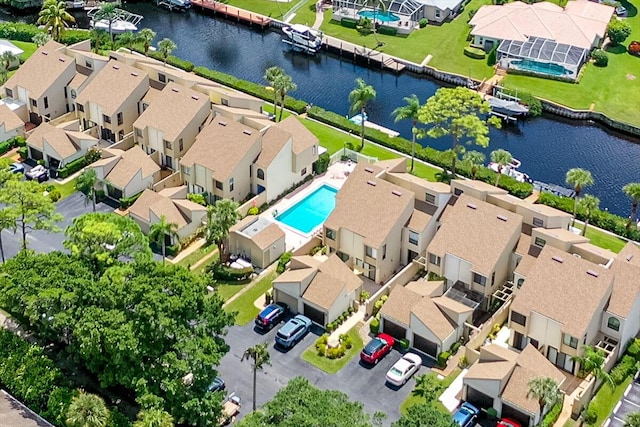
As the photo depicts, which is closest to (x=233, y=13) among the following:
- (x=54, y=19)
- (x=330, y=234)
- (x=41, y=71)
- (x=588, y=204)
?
(x=54, y=19)

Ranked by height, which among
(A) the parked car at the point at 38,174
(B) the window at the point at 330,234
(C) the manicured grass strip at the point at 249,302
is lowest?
(A) the parked car at the point at 38,174

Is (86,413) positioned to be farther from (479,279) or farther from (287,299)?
(479,279)

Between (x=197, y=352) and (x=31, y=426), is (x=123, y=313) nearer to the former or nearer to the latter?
(x=197, y=352)

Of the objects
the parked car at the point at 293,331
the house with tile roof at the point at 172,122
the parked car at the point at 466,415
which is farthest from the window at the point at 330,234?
the house with tile roof at the point at 172,122

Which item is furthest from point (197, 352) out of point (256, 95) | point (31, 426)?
point (256, 95)

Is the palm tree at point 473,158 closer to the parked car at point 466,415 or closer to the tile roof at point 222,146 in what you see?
the tile roof at point 222,146
